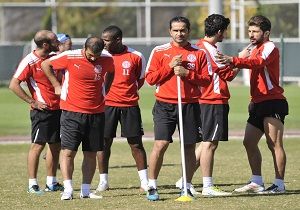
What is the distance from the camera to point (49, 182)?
14.6m

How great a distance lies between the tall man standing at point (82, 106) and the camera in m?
13.0

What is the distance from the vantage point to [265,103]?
13.9 metres

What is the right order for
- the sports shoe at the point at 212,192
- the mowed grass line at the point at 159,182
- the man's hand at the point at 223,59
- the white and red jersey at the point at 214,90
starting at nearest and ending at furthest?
the mowed grass line at the point at 159,182 → the man's hand at the point at 223,59 → the sports shoe at the point at 212,192 → the white and red jersey at the point at 214,90

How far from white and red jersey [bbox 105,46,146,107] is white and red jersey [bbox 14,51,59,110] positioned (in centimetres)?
79

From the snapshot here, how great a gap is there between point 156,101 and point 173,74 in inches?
20.5

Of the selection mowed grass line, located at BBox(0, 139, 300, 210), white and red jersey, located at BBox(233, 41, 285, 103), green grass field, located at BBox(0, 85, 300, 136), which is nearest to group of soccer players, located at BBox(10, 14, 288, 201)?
white and red jersey, located at BBox(233, 41, 285, 103)

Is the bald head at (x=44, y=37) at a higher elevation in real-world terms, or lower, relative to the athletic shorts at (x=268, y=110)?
higher

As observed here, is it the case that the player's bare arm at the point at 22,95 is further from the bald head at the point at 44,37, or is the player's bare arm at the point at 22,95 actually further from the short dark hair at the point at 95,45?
the short dark hair at the point at 95,45

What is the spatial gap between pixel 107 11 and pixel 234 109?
37.0 meters

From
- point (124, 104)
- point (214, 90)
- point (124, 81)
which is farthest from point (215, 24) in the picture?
point (124, 104)

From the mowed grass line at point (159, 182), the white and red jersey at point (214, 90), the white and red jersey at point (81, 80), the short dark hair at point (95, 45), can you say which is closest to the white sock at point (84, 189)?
the mowed grass line at point (159, 182)

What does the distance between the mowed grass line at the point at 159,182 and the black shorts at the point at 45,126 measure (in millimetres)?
739

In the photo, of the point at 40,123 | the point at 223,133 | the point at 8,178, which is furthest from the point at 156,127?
the point at 8,178

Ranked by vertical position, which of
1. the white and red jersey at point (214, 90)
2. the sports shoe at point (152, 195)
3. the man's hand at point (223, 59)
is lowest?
the sports shoe at point (152, 195)
